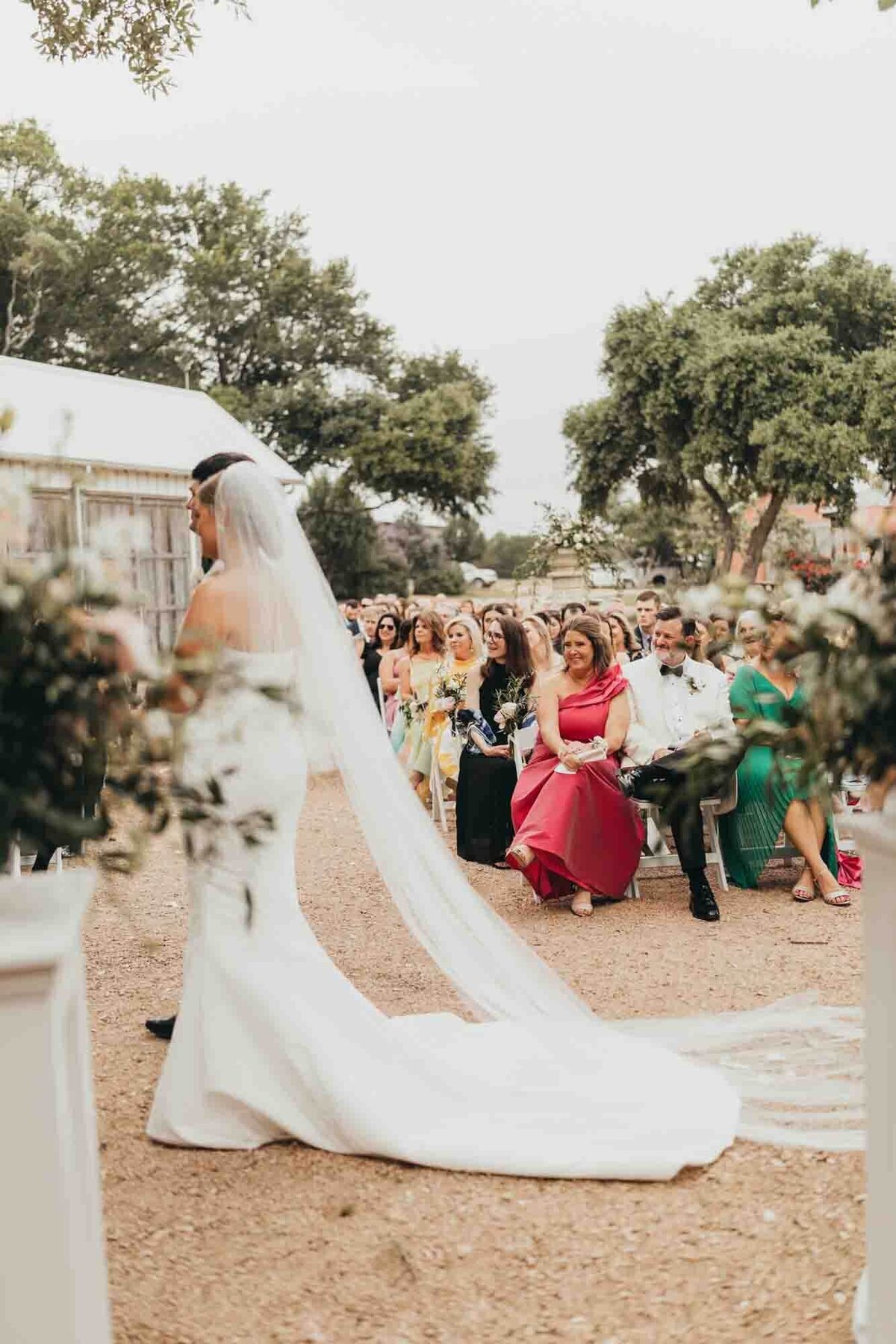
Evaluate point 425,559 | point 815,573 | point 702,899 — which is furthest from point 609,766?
point 425,559

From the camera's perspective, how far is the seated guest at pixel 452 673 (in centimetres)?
988

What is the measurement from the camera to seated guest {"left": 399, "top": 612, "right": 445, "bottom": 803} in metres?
10.8

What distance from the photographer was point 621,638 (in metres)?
10.8

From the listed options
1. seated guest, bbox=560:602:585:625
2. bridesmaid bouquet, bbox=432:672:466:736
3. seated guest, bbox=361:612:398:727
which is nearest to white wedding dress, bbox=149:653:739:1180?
bridesmaid bouquet, bbox=432:672:466:736

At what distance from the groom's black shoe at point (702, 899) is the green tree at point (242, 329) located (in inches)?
1204

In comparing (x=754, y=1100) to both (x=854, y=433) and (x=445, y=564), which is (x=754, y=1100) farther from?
(x=445, y=564)

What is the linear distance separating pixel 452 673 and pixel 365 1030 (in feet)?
18.6

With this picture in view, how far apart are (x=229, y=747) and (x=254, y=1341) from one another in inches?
74.2

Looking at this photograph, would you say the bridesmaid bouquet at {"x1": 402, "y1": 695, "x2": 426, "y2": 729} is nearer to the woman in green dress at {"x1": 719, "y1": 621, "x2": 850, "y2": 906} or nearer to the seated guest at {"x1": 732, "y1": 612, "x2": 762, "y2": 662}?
the seated guest at {"x1": 732, "y1": 612, "x2": 762, "y2": 662}

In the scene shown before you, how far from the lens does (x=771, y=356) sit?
3138cm

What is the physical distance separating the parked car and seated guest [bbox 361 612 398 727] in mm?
37409

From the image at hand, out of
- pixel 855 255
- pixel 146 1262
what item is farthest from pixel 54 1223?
pixel 855 255

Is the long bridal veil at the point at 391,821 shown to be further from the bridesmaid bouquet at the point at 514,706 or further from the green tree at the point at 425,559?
the green tree at the point at 425,559

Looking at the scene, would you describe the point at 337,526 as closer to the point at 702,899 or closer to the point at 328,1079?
the point at 702,899
